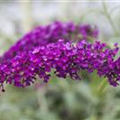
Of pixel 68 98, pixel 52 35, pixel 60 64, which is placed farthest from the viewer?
pixel 68 98

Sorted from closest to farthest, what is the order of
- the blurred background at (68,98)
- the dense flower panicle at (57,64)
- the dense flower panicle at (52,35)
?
the dense flower panicle at (57,64) < the dense flower panicle at (52,35) < the blurred background at (68,98)

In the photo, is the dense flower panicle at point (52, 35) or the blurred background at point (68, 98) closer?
the dense flower panicle at point (52, 35)

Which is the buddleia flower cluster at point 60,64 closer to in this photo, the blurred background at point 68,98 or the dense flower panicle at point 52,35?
the blurred background at point 68,98

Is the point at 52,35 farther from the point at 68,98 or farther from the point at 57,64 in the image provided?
the point at 57,64

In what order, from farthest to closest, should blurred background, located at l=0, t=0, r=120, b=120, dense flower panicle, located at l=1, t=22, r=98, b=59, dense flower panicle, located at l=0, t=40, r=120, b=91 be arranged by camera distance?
blurred background, located at l=0, t=0, r=120, b=120
dense flower panicle, located at l=1, t=22, r=98, b=59
dense flower panicle, located at l=0, t=40, r=120, b=91

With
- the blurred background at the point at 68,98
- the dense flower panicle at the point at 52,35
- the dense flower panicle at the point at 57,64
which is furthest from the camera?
the blurred background at the point at 68,98

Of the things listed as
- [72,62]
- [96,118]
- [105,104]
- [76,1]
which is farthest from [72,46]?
[76,1]

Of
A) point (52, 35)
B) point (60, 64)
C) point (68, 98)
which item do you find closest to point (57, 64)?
point (60, 64)

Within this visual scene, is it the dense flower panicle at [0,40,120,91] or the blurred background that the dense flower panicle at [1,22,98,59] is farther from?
Result: the dense flower panicle at [0,40,120,91]

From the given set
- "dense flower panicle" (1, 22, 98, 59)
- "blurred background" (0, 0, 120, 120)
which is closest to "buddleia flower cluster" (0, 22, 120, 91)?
"blurred background" (0, 0, 120, 120)

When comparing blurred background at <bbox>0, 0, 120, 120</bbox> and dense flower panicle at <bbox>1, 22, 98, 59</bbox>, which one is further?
blurred background at <bbox>0, 0, 120, 120</bbox>

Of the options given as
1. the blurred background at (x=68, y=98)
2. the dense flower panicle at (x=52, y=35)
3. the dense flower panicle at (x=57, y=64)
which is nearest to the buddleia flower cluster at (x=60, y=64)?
the dense flower panicle at (x=57, y=64)
